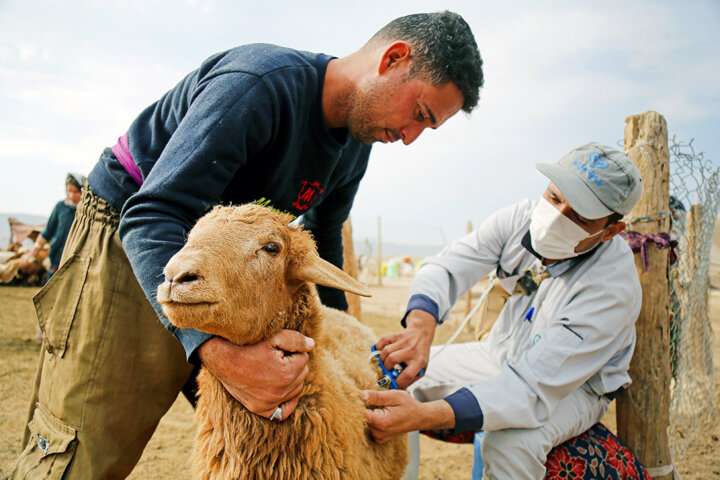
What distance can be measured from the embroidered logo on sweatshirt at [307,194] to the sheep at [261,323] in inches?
19.4

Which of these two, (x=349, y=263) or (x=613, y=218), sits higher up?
(x=613, y=218)

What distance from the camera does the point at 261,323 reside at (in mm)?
1610

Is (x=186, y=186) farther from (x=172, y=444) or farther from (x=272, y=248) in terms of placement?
(x=172, y=444)

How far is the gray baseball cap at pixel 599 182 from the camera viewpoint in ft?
8.32

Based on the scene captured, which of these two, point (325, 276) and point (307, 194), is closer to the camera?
point (325, 276)

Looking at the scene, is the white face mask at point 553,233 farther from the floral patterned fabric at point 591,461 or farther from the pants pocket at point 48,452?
the pants pocket at point 48,452

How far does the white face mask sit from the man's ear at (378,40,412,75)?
1.28 metres

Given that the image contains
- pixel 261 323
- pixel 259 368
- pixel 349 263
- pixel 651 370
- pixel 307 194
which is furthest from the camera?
pixel 349 263

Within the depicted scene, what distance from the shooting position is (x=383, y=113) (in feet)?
7.34

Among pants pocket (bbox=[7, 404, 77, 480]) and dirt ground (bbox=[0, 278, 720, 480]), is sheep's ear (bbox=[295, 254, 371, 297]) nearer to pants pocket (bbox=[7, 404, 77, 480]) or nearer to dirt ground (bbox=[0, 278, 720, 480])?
pants pocket (bbox=[7, 404, 77, 480])

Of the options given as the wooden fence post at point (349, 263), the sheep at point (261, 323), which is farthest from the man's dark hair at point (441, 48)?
the wooden fence post at point (349, 263)

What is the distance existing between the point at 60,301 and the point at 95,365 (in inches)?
13.7

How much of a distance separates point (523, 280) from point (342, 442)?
1.88 m

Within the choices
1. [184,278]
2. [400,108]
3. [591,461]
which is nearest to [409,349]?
[591,461]
